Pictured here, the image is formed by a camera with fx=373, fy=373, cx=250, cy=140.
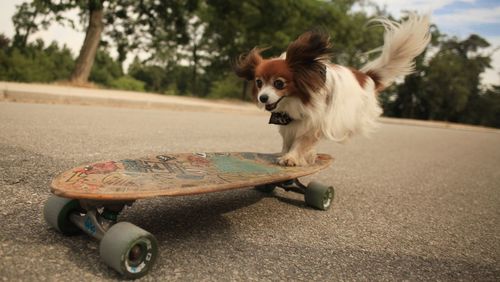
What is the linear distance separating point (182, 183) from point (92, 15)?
49.1 feet

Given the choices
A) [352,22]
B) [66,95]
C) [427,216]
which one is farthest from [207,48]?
[427,216]

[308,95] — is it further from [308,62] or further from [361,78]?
[361,78]

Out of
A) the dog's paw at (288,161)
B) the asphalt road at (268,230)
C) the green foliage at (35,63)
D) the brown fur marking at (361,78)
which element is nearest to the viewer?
the asphalt road at (268,230)

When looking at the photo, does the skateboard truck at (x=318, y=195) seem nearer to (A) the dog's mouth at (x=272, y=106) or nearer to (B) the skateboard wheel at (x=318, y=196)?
(B) the skateboard wheel at (x=318, y=196)

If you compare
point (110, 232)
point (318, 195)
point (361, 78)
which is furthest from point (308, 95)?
point (110, 232)

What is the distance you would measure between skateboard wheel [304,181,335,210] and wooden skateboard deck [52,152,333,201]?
147 millimetres

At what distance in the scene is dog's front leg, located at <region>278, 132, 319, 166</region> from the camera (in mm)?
2977

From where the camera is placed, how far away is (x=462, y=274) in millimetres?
1969

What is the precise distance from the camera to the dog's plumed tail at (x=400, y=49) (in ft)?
12.8

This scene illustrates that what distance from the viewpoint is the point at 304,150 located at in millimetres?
3061

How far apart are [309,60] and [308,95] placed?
0.27m

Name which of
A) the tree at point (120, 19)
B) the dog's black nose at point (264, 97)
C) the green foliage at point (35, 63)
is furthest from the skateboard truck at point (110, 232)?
the green foliage at point (35, 63)

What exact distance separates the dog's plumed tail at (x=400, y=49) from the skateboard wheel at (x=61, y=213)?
313 centimetres

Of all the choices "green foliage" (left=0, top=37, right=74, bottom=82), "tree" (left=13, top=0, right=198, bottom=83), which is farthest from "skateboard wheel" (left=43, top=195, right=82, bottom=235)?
"green foliage" (left=0, top=37, right=74, bottom=82)
